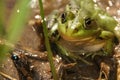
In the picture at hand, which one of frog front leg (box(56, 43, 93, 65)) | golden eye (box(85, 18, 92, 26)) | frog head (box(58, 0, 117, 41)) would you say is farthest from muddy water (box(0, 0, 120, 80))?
golden eye (box(85, 18, 92, 26))

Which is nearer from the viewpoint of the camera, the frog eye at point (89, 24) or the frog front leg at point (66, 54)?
the frog eye at point (89, 24)

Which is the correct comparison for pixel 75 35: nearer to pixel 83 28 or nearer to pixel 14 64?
pixel 83 28

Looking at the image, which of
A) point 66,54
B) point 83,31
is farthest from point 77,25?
point 66,54

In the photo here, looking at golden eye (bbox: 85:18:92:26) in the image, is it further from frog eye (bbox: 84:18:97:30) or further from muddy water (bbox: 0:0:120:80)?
muddy water (bbox: 0:0:120:80)

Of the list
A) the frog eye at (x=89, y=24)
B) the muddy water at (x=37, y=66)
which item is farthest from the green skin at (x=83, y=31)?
the muddy water at (x=37, y=66)

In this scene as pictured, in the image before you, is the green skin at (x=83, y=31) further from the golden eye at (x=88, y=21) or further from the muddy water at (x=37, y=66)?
the muddy water at (x=37, y=66)

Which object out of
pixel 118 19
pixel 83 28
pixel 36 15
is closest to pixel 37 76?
pixel 83 28

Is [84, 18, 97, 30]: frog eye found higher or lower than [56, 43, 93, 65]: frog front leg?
higher

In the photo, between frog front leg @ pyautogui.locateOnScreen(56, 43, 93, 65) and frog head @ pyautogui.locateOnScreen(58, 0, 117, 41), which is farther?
frog front leg @ pyautogui.locateOnScreen(56, 43, 93, 65)
